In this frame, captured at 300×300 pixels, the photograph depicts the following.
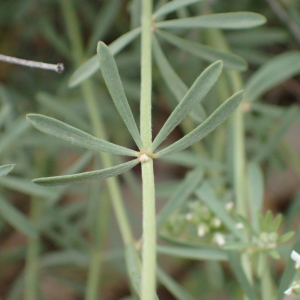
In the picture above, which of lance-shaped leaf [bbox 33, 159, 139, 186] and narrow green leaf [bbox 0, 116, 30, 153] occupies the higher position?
narrow green leaf [bbox 0, 116, 30, 153]

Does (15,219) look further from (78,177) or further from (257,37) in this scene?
(257,37)

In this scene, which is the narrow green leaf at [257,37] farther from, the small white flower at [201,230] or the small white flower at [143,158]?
the small white flower at [143,158]

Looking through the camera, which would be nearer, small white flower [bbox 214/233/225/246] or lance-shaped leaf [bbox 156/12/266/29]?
lance-shaped leaf [bbox 156/12/266/29]

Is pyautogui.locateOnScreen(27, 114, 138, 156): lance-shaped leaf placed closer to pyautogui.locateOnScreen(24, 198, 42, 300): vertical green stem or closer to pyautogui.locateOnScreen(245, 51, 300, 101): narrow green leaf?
pyautogui.locateOnScreen(245, 51, 300, 101): narrow green leaf


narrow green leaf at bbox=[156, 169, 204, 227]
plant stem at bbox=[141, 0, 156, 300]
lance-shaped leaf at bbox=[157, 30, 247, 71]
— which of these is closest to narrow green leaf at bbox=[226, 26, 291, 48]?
lance-shaped leaf at bbox=[157, 30, 247, 71]

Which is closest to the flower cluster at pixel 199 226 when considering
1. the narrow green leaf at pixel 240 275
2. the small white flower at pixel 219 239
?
the small white flower at pixel 219 239

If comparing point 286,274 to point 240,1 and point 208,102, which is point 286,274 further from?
point 240,1
